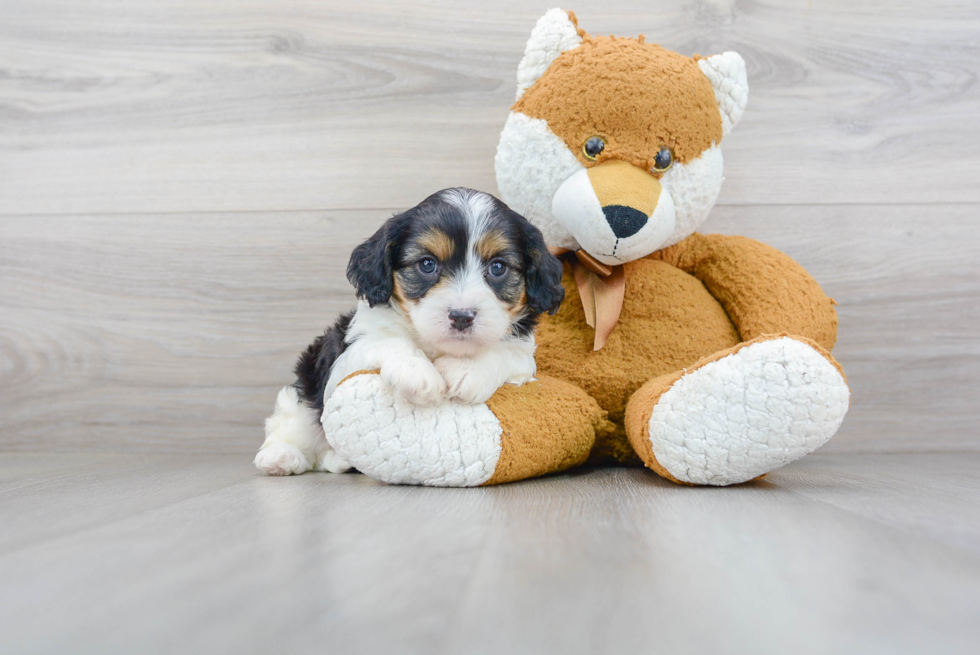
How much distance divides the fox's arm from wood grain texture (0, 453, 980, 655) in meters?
0.38

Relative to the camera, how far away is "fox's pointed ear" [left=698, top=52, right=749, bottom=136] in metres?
1.41

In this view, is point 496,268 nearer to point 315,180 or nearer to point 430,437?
point 430,437

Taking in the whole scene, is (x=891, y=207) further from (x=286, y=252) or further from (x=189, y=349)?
(x=189, y=349)

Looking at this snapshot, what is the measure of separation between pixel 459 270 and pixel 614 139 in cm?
42

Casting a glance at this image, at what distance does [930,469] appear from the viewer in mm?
1473

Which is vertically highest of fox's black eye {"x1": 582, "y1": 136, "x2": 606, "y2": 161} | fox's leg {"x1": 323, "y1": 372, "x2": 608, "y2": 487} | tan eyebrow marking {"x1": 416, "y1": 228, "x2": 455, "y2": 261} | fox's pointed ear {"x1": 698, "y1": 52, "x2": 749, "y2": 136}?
fox's pointed ear {"x1": 698, "y1": 52, "x2": 749, "y2": 136}

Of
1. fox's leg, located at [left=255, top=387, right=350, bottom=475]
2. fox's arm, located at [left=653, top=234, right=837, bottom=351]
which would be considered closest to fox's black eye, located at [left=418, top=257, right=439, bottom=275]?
fox's leg, located at [left=255, top=387, right=350, bottom=475]

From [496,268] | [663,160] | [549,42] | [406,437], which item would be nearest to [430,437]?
[406,437]

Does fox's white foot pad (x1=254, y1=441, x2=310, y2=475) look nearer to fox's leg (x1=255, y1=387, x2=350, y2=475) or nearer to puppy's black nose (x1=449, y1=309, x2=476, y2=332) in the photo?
fox's leg (x1=255, y1=387, x2=350, y2=475)

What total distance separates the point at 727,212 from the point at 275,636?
5.23 ft

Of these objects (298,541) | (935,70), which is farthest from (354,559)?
(935,70)

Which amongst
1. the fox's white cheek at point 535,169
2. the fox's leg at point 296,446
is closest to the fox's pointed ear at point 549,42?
the fox's white cheek at point 535,169

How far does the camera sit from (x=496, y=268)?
1.22m

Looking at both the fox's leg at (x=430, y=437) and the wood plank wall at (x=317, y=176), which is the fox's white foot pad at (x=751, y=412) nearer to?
the fox's leg at (x=430, y=437)
